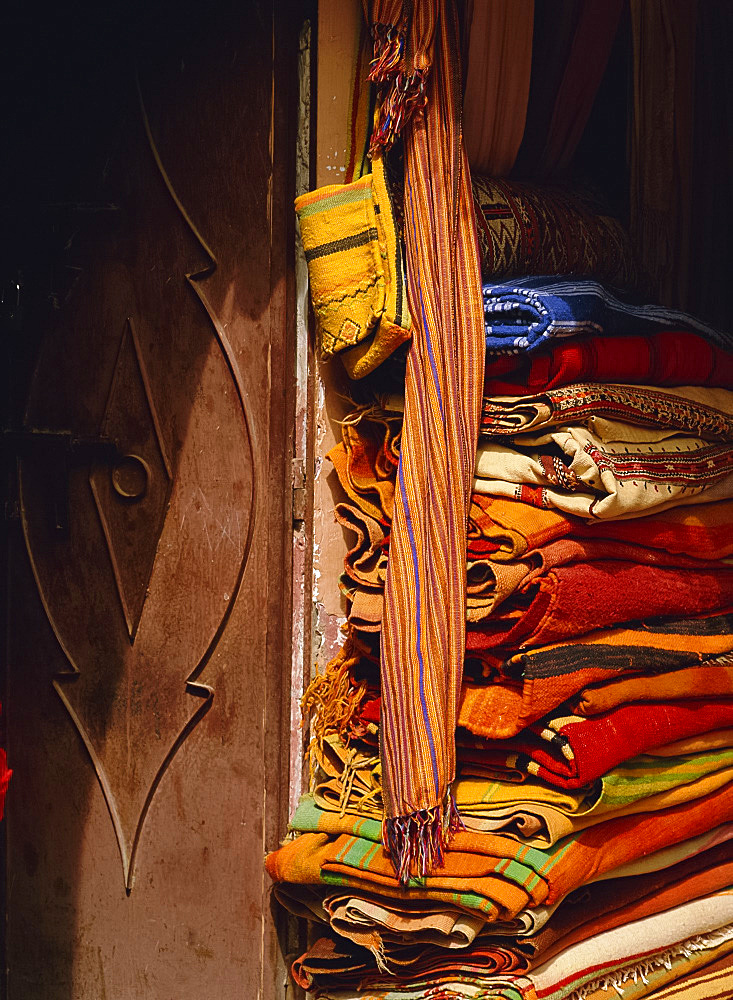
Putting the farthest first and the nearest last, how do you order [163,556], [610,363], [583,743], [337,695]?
[163,556], [337,695], [610,363], [583,743]

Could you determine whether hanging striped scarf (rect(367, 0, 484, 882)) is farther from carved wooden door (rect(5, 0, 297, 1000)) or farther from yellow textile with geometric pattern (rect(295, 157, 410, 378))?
carved wooden door (rect(5, 0, 297, 1000))

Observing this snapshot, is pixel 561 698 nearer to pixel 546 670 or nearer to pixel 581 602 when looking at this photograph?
pixel 546 670

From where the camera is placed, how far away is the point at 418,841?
1.73 meters

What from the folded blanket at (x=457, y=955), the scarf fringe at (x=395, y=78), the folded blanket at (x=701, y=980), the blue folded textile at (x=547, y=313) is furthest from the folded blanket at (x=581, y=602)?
the scarf fringe at (x=395, y=78)

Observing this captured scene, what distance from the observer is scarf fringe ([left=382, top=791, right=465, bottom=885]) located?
1722mm

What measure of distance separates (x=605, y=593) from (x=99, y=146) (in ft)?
4.40

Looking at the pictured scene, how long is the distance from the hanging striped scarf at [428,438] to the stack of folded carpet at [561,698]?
0.19ft

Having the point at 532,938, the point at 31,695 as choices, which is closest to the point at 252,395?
the point at 31,695

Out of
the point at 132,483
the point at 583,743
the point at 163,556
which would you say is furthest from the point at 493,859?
the point at 132,483

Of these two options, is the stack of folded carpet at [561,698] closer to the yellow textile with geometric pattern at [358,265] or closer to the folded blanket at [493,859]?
the folded blanket at [493,859]

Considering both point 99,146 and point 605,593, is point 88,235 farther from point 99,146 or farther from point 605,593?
point 605,593

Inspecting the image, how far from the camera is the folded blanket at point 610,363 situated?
181cm

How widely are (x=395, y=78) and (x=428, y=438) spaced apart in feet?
2.04

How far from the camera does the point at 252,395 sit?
6.50 feet
